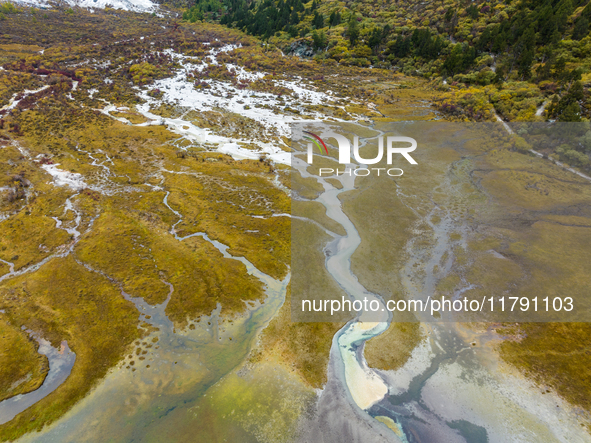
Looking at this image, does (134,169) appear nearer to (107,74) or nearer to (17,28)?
(107,74)

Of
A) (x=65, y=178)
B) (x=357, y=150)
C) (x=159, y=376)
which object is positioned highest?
(x=357, y=150)

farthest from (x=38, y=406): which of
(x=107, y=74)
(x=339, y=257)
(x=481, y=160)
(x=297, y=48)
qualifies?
(x=297, y=48)

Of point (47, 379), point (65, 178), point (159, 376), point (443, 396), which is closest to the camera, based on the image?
point (443, 396)

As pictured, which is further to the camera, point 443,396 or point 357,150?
point 357,150

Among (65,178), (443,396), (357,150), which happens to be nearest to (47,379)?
(443,396)

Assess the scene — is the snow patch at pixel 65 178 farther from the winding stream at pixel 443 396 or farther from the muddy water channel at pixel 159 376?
the winding stream at pixel 443 396

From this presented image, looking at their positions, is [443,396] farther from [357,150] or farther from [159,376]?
[357,150]

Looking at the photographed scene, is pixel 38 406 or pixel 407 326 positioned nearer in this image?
pixel 38 406

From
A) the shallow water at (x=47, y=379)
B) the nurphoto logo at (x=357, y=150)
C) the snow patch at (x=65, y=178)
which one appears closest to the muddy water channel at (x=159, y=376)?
the shallow water at (x=47, y=379)

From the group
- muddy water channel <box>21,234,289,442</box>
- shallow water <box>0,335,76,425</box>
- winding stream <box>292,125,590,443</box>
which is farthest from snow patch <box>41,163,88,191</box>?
winding stream <box>292,125,590,443</box>
